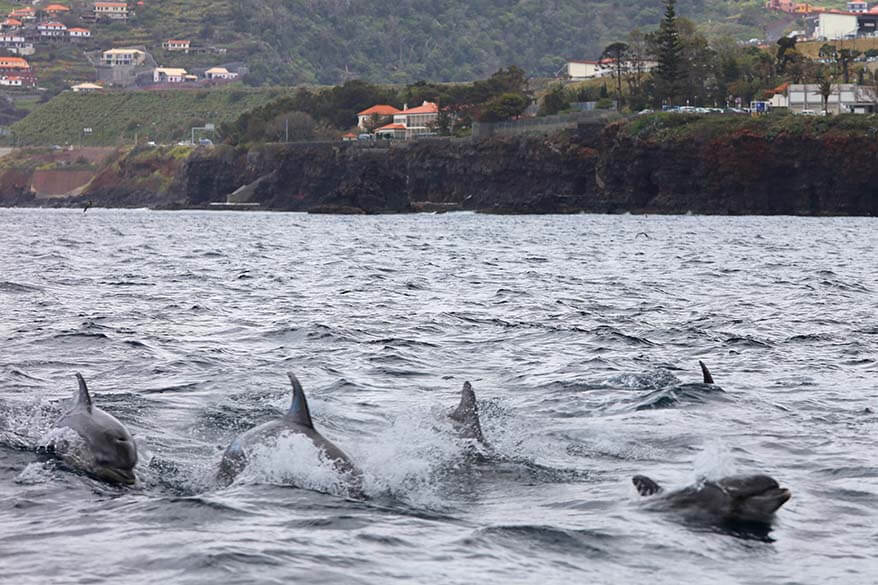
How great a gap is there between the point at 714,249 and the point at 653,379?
40305mm

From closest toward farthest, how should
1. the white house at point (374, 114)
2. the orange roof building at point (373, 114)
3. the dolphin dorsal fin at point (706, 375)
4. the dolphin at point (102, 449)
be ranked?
1. the dolphin at point (102, 449)
2. the dolphin dorsal fin at point (706, 375)
3. the white house at point (374, 114)
4. the orange roof building at point (373, 114)

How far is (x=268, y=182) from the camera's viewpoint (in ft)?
532

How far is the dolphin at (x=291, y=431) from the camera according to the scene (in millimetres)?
12586

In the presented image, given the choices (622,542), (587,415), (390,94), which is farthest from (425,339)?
(390,94)

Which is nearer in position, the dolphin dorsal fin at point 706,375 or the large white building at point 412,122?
the dolphin dorsal fin at point 706,375

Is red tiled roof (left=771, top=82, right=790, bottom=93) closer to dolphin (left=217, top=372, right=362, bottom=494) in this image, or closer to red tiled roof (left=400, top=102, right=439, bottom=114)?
red tiled roof (left=400, top=102, right=439, bottom=114)

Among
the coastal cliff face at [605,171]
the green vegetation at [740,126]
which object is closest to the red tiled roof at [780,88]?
the green vegetation at [740,126]

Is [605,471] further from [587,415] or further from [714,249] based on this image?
[714,249]

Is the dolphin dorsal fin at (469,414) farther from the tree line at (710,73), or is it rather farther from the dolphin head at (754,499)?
the tree line at (710,73)

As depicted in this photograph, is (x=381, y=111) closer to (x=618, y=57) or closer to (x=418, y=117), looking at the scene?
(x=418, y=117)

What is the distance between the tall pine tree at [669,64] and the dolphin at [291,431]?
5149 inches

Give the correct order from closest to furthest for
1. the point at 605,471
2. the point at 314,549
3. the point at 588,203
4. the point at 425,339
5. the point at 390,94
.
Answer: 1. the point at 314,549
2. the point at 605,471
3. the point at 425,339
4. the point at 588,203
5. the point at 390,94

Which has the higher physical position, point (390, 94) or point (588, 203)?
point (390, 94)

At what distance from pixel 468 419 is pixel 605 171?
4559 inches
